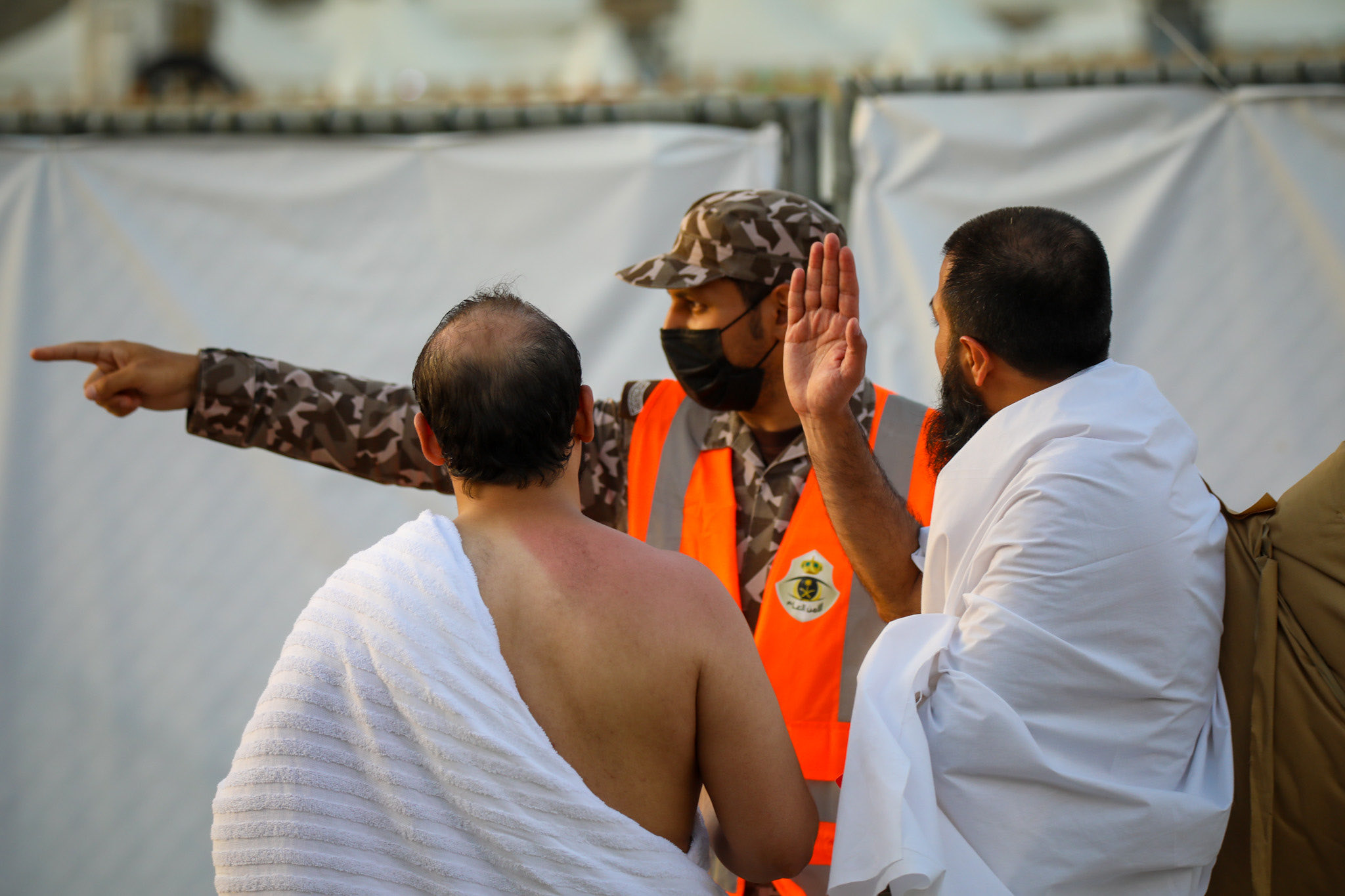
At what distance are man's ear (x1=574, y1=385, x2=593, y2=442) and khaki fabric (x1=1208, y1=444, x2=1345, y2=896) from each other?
3.38 feet

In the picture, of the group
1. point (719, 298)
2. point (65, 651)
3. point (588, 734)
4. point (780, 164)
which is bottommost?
point (65, 651)

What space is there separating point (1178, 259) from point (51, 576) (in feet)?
12.8

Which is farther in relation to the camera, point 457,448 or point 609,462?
point 609,462

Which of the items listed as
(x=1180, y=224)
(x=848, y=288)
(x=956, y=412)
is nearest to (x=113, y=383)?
(x=848, y=288)

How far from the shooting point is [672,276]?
7.38ft

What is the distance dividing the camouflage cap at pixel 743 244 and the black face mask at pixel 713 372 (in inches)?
4.4

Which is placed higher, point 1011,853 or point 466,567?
point 466,567

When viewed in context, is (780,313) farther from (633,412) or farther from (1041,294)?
(1041,294)

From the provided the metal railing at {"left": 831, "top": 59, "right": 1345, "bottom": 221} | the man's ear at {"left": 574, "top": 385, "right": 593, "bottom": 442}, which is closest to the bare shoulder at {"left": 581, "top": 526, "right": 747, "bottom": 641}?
the man's ear at {"left": 574, "top": 385, "right": 593, "bottom": 442}

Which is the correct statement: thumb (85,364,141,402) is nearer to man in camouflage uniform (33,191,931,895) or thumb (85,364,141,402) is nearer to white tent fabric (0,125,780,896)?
man in camouflage uniform (33,191,931,895)

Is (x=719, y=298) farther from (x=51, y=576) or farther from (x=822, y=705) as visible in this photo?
(x=51, y=576)

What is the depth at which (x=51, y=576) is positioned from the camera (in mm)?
3312

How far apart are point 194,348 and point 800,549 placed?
2385 millimetres

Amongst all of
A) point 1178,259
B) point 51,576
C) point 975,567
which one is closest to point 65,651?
→ point 51,576
